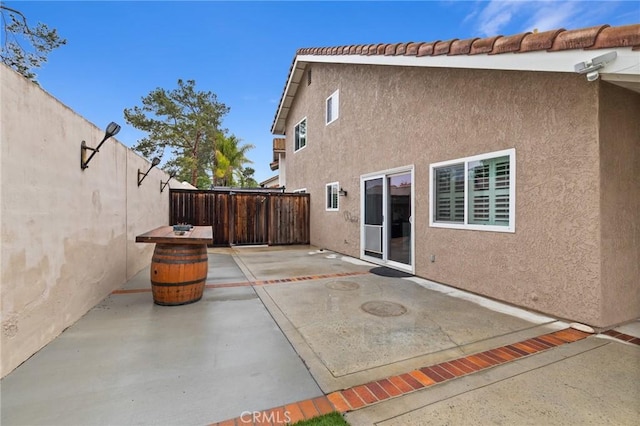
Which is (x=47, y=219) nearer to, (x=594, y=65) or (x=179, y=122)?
(x=594, y=65)

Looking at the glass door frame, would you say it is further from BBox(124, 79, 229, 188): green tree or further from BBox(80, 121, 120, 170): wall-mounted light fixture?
BBox(124, 79, 229, 188): green tree

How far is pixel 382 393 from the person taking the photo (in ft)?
7.22

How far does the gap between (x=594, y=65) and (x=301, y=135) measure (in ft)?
36.6

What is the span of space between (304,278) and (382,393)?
377 centimetres

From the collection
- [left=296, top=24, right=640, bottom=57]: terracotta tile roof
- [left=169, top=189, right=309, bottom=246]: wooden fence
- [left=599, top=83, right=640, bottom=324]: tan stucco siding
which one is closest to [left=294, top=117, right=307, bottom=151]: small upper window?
[left=169, top=189, right=309, bottom=246]: wooden fence

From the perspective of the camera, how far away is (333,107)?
392 inches

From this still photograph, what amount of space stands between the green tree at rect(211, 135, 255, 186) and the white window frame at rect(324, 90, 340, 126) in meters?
14.9

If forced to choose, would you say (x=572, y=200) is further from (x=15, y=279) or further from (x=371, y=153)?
(x=15, y=279)

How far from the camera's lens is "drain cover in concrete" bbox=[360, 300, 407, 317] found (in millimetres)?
3918

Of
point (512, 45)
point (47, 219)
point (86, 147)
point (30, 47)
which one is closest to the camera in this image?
point (47, 219)

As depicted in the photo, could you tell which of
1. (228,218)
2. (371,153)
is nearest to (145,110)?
(228,218)

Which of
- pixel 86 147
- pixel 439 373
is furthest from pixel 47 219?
pixel 439 373

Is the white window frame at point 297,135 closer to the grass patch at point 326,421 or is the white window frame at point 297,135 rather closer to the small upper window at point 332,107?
the small upper window at point 332,107

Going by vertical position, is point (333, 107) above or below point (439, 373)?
above
